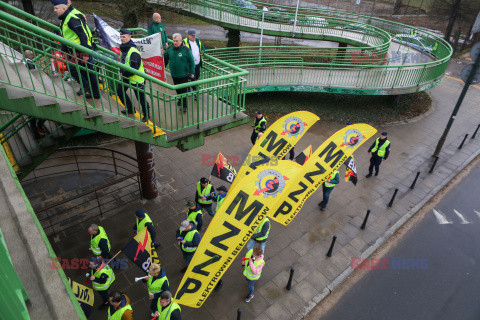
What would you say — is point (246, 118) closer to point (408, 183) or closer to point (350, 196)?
point (350, 196)

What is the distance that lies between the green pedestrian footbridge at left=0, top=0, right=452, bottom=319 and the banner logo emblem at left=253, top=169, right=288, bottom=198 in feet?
6.74

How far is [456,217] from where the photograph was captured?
10.1 meters

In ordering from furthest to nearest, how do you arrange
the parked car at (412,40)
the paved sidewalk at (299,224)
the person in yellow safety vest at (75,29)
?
the parked car at (412,40)
the paved sidewalk at (299,224)
the person in yellow safety vest at (75,29)

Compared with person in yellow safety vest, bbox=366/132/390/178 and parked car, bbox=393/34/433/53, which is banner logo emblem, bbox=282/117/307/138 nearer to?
person in yellow safety vest, bbox=366/132/390/178

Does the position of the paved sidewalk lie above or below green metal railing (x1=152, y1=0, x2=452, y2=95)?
below

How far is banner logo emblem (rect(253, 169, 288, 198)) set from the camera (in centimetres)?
558

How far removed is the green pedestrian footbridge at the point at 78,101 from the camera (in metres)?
3.60

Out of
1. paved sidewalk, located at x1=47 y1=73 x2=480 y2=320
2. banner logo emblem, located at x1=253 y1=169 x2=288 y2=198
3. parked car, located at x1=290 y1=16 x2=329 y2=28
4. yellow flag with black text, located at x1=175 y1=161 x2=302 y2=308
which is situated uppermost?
parked car, located at x1=290 y1=16 x2=329 y2=28

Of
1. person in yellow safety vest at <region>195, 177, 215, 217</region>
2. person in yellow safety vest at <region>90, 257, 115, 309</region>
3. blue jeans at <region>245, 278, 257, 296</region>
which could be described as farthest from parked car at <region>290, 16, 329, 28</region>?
person in yellow safety vest at <region>90, 257, 115, 309</region>

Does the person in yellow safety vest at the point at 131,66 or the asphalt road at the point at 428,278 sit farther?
the asphalt road at the point at 428,278

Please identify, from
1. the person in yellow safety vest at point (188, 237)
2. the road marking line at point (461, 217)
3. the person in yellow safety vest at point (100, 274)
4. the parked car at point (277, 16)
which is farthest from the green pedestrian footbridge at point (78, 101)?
the road marking line at point (461, 217)

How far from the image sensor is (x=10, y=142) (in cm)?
740

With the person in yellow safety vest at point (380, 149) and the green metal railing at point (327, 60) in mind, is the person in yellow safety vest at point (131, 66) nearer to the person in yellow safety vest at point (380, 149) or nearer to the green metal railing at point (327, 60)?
the person in yellow safety vest at point (380, 149)

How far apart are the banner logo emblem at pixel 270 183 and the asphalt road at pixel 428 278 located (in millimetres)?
3543
